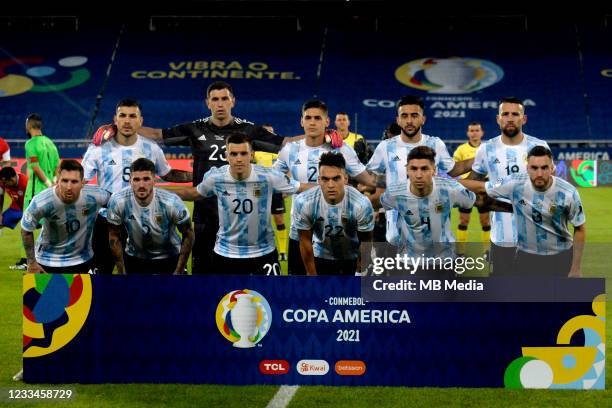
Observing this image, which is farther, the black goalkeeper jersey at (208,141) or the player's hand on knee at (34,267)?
the black goalkeeper jersey at (208,141)

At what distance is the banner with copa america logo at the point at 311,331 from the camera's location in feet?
21.5

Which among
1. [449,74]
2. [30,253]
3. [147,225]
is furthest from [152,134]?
[449,74]

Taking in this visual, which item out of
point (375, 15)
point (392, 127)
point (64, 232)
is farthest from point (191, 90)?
point (64, 232)

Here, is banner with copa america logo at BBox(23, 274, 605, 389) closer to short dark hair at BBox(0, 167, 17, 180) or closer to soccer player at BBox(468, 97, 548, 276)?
soccer player at BBox(468, 97, 548, 276)

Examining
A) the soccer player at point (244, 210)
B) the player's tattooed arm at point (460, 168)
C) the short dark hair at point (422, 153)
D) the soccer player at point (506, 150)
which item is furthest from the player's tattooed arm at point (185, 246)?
the soccer player at point (506, 150)

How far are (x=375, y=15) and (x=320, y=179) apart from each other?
30.6 meters

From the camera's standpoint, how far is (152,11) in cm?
3794

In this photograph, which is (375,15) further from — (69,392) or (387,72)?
(69,392)

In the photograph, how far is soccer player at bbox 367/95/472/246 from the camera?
30.9 ft

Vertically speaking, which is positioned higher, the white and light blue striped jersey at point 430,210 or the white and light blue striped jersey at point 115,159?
the white and light blue striped jersey at point 115,159

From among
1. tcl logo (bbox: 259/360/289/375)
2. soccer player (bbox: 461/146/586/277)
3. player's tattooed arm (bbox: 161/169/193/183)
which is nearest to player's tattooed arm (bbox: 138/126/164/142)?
player's tattooed arm (bbox: 161/169/193/183)

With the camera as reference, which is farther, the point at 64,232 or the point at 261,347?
the point at 64,232

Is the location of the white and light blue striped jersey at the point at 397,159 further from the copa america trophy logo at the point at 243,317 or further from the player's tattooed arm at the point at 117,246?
the copa america trophy logo at the point at 243,317

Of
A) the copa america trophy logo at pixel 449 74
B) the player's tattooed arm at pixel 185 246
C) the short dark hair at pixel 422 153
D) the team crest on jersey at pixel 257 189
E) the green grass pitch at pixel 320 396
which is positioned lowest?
the green grass pitch at pixel 320 396
